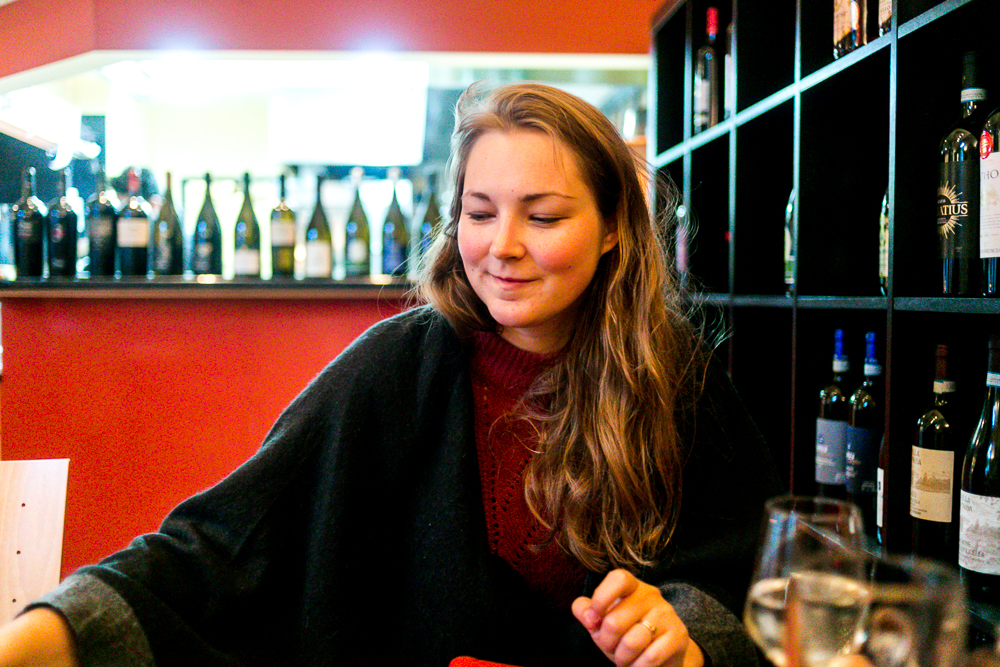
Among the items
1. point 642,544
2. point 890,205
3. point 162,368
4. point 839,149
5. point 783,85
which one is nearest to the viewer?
point 642,544

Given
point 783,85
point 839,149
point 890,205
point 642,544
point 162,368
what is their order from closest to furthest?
point 642,544 → point 890,205 → point 839,149 → point 783,85 → point 162,368

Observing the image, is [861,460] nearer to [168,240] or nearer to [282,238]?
[282,238]

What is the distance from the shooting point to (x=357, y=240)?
118 inches

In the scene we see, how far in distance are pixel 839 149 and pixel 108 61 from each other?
2.43m

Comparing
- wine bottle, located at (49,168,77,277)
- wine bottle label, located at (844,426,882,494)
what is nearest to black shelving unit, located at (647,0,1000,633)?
wine bottle label, located at (844,426,882,494)

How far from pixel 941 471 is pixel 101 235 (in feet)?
8.38

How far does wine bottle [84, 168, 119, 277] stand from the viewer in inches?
102

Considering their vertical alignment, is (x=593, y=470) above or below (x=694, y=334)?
below

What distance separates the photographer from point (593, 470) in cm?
111

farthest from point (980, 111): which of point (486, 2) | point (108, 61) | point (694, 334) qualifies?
point (108, 61)

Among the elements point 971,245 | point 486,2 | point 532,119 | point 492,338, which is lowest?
point 492,338

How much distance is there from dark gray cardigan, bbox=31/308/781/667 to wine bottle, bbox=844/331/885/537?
42 centimetres

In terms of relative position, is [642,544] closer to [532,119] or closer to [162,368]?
[532,119]

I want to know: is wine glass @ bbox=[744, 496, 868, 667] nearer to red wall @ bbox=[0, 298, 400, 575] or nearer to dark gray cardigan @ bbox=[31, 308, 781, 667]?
dark gray cardigan @ bbox=[31, 308, 781, 667]
